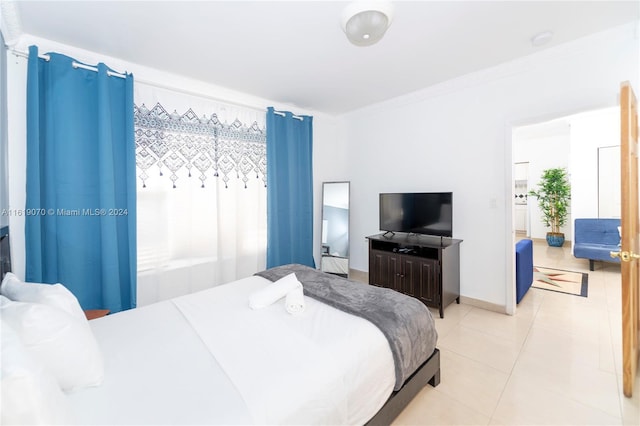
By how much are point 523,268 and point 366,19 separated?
313 cm

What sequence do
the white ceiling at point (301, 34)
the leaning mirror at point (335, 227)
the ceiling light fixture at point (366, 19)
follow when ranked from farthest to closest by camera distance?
1. the leaning mirror at point (335, 227)
2. the white ceiling at point (301, 34)
3. the ceiling light fixture at point (366, 19)

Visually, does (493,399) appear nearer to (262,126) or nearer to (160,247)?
(160,247)

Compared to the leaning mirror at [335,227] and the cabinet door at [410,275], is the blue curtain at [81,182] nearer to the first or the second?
the leaning mirror at [335,227]

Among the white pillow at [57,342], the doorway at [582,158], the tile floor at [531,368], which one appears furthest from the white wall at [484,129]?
the white pillow at [57,342]

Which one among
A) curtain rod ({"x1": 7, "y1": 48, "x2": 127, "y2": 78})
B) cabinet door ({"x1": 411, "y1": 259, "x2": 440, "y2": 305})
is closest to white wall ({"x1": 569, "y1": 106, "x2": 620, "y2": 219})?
cabinet door ({"x1": 411, "y1": 259, "x2": 440, "y2": 305})

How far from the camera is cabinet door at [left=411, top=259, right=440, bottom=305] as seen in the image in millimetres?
2921

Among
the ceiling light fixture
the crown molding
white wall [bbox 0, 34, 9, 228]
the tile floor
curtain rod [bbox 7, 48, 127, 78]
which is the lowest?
the tile floor

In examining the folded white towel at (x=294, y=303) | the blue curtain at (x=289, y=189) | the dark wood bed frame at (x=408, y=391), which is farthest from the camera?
the blue curtain at (x=289, y=189)

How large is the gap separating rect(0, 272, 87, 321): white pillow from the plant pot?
26.1ft

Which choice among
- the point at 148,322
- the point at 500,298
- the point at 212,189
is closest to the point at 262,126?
the point at 212,189

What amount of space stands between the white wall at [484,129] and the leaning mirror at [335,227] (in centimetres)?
45

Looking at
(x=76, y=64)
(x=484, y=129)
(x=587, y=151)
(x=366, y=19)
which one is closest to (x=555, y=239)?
(x=587, y=151)

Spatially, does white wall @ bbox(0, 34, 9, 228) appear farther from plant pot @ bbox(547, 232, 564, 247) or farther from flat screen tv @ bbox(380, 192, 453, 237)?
plant pot @ bbox(547, 232, 564, 247)

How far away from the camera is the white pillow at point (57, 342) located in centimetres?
99
